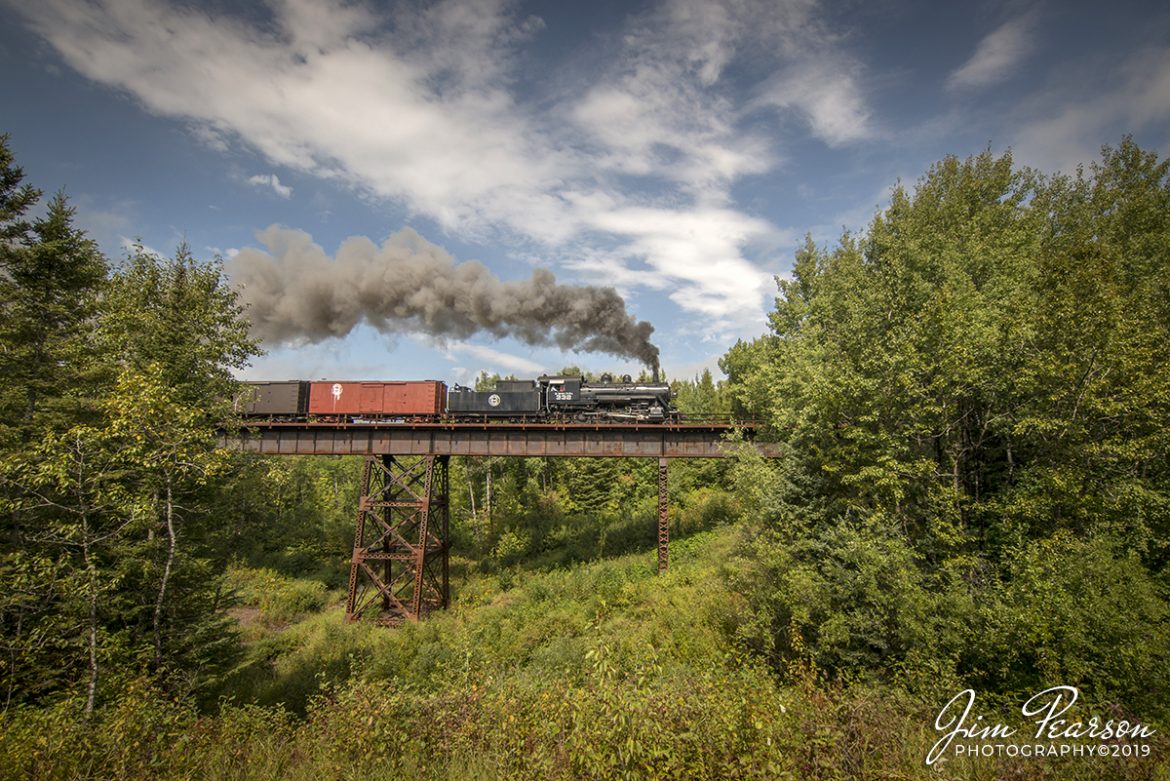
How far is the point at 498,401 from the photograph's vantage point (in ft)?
81.1

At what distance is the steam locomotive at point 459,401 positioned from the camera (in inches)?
952

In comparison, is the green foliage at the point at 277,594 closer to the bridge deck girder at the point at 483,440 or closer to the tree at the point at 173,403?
the bridge deck girder at the point at 483,440

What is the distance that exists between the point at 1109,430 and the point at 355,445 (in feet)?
91.1

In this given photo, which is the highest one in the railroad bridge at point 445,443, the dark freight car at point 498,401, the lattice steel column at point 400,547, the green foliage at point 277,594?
the dark freight car at point 498,401

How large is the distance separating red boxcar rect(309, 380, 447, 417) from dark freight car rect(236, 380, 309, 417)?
1.39 ft

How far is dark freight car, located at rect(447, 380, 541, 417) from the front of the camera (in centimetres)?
2442

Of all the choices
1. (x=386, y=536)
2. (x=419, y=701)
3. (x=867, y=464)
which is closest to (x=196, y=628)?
(x=419, y=701)

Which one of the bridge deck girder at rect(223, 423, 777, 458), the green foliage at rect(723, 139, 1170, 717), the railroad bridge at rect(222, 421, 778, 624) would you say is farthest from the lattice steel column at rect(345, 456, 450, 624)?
the green foliage at rect(723, 139, 1170, 717)

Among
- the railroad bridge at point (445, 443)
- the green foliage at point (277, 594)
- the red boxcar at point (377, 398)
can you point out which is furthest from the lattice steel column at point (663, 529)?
the green foliage at point (277, 594)

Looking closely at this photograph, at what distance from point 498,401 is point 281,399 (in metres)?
11.7

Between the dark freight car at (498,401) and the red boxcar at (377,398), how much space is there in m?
0.75

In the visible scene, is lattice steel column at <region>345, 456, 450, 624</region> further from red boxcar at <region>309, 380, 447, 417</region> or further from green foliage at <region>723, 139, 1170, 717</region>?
green foliage at <region>723, 139, 1170, 717</region>

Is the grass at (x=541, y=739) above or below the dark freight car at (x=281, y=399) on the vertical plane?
below

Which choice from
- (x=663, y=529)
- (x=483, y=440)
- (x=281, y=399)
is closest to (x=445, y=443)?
(x=483, y=440)
